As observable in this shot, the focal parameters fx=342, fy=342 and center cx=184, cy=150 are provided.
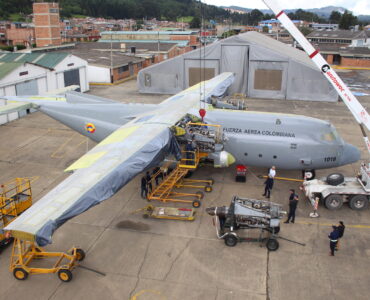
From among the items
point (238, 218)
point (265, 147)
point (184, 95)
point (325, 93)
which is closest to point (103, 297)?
point (238, 218)

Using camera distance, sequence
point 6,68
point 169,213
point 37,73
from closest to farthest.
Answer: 1. point 169,213
2. point 6,68
3. point 37,73

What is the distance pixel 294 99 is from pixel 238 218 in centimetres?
2966

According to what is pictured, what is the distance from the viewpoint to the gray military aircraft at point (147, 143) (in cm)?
1096

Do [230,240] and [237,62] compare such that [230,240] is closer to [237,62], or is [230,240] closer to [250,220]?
[250,220]

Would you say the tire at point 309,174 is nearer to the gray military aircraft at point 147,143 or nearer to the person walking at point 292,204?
the gray military aircraft at point 147,143

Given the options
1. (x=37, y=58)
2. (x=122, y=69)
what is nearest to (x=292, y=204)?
(x=37, y=58)

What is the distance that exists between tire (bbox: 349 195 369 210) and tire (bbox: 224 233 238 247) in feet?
21.6

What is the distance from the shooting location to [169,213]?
621 inches

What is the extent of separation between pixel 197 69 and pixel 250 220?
31.2 meters

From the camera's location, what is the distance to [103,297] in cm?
1121

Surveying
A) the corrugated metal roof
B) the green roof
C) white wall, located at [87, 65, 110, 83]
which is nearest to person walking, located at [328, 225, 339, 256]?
the corrugated metal roof

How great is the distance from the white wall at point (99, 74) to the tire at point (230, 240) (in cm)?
4003

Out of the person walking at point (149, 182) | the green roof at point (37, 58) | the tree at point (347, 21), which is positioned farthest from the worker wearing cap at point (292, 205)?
the tree at point (347, 21)

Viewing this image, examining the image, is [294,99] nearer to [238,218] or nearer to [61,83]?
[61,83]
